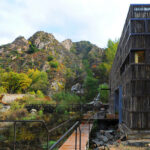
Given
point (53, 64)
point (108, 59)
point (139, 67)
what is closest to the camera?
point (139, 67)

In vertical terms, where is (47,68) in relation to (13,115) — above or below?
above

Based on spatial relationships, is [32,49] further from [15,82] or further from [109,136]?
[109,136]

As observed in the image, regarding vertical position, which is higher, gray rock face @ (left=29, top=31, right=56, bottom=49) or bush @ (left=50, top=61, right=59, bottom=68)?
gray rock face @ (left=29, top=31, right=56, bottom=49)

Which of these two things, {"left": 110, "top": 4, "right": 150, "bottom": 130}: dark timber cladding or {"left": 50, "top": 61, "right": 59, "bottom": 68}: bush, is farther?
{"left": 50, "top": 61, "right": 59, "bottom": 68}: bush

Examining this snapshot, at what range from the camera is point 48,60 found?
178ft

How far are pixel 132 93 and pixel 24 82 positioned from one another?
1275 inches

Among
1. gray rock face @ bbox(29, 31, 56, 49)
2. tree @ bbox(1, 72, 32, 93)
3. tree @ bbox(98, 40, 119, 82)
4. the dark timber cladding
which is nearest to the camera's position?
the dark timber cladding

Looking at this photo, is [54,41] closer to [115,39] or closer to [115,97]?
[115,39]

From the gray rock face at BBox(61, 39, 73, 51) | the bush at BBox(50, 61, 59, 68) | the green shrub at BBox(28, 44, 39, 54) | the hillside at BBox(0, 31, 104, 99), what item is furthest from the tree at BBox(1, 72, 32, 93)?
the gray rock face at BBox(61, 39, 73, 51)

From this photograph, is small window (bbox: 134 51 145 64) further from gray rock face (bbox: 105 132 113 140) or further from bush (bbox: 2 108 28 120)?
bush (bbox: 2 108 28 120)

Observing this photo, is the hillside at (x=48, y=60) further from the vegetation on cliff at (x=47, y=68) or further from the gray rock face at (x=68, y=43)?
the gray rock face at (x=68, y=43)

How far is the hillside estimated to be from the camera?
1864 inches

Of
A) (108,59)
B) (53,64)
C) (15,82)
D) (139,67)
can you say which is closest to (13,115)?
(139,67)

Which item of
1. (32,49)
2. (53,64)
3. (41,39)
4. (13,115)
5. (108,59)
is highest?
(41,39)
